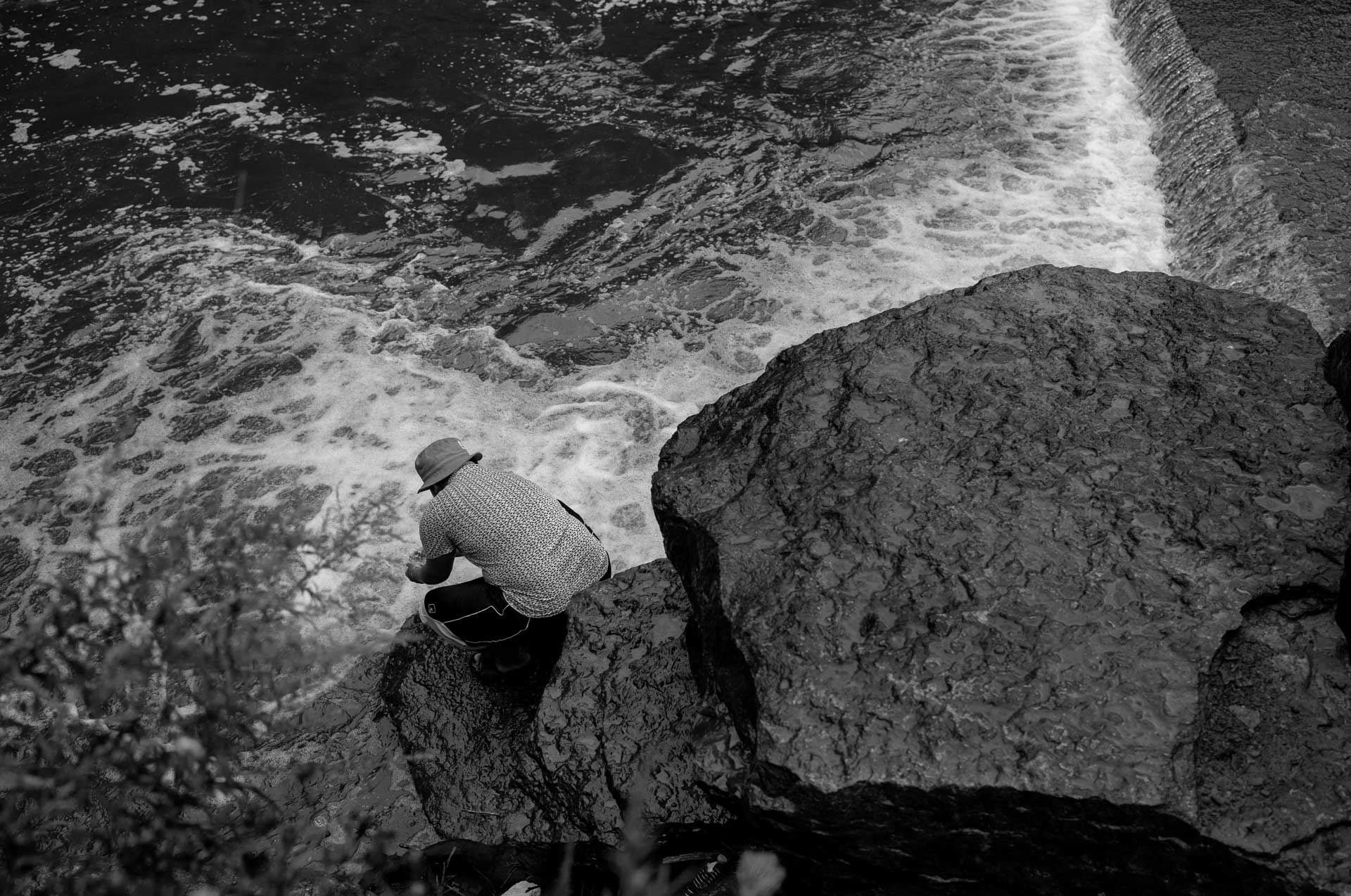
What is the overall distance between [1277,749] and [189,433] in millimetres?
6848

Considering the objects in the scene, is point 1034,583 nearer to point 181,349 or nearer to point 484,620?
point 484,620

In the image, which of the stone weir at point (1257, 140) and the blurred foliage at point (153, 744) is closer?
the blurred foliage at point (153, 744)

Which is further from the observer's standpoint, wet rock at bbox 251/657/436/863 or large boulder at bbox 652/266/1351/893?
wet rock at bbox 251/657/436/863

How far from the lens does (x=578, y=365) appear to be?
7.77m

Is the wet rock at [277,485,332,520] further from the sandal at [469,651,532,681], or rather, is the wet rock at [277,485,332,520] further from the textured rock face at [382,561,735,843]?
the sandal at [469,651,532,681]

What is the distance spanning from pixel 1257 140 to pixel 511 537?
697cm

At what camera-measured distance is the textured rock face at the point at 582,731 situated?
4273mm

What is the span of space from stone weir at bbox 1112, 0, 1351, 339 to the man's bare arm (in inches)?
211

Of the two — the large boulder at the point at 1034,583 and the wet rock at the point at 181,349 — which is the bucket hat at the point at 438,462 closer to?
the large boulder at the point at 1034,583

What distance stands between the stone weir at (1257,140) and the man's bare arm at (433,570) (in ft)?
17.6

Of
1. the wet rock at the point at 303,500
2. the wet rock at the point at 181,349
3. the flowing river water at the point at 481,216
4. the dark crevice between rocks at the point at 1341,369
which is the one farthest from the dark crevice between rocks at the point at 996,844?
the wet rock at the point at 181,349

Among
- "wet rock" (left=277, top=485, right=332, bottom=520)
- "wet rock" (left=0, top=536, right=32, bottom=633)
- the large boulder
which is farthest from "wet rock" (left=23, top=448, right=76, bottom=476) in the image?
the large boulder

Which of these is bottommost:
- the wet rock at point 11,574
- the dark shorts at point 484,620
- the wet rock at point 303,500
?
the wet rock at point 11,574

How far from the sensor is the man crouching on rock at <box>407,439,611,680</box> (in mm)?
4938
